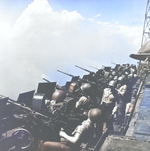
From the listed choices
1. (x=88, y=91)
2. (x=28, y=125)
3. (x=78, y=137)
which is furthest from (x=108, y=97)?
(x=78, y=137)

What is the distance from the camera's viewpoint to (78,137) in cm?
566

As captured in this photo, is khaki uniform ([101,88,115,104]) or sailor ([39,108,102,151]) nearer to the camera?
sailor ([39,108,102,151])

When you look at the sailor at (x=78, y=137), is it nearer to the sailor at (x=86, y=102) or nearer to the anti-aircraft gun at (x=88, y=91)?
the sailor at (x=86, y=102)

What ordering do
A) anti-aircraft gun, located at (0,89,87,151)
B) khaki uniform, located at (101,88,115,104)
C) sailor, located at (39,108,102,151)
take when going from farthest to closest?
khaki uniform, located at (101,88,115,104), anti-aircraft gun, located at (0,89,87,151), sailor, located at (39,108,102,151)

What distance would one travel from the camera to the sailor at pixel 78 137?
569 centimetres

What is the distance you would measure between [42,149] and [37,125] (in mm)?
929

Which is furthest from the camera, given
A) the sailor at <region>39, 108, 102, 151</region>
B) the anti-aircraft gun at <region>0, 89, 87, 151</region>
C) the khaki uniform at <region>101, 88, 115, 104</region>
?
the khaki uniform at <region>101, 88, 115, 104</region>

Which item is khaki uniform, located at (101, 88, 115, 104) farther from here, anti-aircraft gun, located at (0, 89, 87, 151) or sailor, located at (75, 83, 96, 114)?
anti-aircraft gun, located at (0, 89, 87, 151)

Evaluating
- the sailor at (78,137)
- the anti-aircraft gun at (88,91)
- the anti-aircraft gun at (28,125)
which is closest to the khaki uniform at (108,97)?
the anti-aircraft gun at (88,91)

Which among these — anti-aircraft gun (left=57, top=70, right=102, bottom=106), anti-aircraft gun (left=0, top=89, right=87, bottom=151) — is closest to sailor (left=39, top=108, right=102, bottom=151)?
anti-aircraft gun (left=0, top=89, right=87, bottom=151)

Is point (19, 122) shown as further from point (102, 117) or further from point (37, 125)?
point (102, 117)

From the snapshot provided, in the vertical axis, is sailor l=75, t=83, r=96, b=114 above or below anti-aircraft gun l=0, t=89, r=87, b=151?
above

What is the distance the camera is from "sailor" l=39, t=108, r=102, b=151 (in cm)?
569

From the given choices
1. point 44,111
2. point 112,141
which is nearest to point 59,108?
point 44,111
